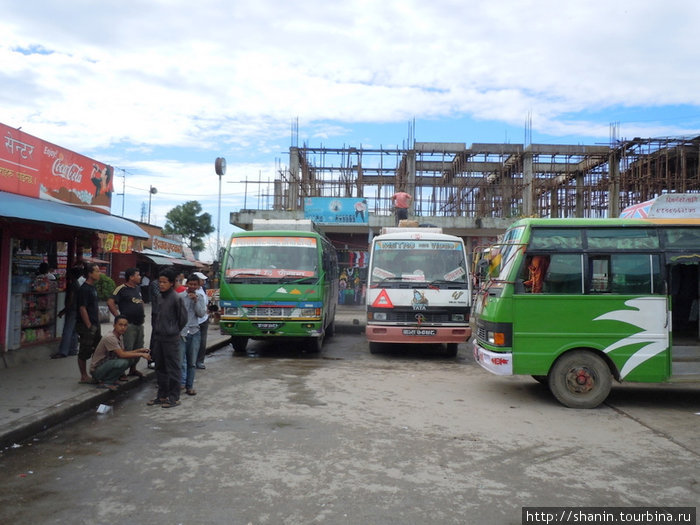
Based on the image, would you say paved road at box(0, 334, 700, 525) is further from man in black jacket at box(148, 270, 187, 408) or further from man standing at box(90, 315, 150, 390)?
man standing at box(90, 315, 150, 390)

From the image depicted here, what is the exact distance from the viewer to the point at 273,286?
10711 millimetres

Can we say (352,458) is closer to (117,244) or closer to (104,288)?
(104,288)

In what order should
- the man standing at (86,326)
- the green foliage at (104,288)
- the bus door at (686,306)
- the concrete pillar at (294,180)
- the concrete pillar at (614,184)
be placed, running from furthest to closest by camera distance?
the concrete pillar at (294,180), the concrete pillar at (614,184), the green foliage at (104,288), the bus door at (686,306), the man standing at (86,326)

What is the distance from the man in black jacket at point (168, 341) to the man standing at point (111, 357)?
18.5 inches

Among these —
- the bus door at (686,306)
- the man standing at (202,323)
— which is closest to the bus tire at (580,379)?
the bus door at (686,306)

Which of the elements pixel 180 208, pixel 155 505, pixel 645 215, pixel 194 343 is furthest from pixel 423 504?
pixel 180 208

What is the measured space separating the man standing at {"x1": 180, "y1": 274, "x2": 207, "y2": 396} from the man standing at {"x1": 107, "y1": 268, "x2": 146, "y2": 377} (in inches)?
26.5

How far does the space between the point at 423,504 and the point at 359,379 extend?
4920 mm

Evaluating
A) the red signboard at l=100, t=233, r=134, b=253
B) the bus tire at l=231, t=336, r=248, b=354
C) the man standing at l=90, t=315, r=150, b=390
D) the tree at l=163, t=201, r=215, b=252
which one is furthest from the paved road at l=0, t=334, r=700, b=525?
the tree at l=163, t=201, r=215, b=252

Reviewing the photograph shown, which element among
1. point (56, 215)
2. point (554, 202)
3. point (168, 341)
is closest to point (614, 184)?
point (554, 202)

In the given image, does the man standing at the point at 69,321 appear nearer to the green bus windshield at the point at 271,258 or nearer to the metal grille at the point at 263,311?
the green bus windshield at the point at 271,258

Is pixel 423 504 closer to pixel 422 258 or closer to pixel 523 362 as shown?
pixel 523 362

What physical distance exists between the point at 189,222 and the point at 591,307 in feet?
133

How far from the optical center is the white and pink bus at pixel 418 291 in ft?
34.5
